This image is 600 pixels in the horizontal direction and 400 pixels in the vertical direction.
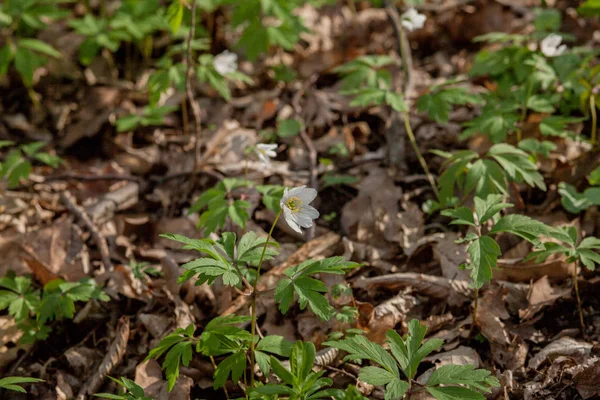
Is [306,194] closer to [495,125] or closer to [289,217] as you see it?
[289,217]

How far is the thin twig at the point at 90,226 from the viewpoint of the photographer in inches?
124

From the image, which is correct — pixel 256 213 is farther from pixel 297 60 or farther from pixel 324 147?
pixel 297 60

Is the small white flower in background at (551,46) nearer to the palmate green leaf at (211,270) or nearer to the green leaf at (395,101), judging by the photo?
the green leaf at (395,101)

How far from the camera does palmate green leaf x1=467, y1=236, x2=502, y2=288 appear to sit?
6.82 ft

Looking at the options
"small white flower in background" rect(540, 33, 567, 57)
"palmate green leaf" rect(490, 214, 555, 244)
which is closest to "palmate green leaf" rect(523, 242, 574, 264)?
"palmate green leaf" rect(490, 214, 555, 244)

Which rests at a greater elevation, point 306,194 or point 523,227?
point 306,194

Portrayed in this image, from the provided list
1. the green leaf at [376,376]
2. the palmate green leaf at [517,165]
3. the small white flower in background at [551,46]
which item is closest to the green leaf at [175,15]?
the palmate green leaf at [517,165]

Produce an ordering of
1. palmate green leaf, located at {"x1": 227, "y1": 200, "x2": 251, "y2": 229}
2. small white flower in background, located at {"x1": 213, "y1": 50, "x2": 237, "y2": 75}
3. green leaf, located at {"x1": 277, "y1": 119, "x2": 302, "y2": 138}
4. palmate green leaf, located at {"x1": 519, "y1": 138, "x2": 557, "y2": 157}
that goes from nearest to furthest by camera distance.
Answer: palmate green leaf, located at {"x1": 227, "y1": 200, "x2": 251, "y2": 229}
palmate green leaf, located at {"x1": 519, "y1": 138, "x2": 557, "y2": 157}
small white flower in background, located at {"x1": 213, "y1": 50, "x2": 237, "y2": 75}
green leaf, located at {"x1": 277, "y1": 119, "x2": 302, "y2": 138}

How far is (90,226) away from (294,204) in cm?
176

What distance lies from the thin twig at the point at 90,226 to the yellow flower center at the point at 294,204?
141cm

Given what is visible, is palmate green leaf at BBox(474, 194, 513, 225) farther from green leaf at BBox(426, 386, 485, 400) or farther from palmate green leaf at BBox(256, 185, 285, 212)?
palmate green leaf at BBox(256, 185, 285, 212)

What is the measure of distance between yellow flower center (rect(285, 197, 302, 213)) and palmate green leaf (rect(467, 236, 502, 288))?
686mm

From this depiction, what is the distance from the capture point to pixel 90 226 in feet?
11.1

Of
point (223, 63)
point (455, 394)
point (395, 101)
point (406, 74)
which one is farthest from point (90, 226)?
point (455, 394)
